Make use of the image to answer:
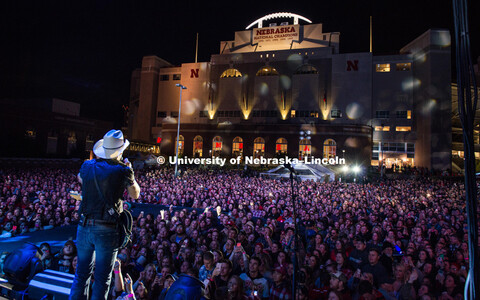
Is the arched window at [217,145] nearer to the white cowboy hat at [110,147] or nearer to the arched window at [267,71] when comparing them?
the arched window at [267,71]

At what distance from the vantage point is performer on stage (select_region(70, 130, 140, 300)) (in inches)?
116

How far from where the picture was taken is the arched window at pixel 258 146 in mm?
43438

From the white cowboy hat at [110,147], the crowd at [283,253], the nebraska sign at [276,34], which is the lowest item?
the crowd at [283,253]

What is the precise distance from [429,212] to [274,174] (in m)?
15.2

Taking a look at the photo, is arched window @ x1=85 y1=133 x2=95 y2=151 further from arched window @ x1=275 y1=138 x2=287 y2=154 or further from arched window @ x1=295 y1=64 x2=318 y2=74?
arched window @ x1=295 y1=64 x2=318 y2=74

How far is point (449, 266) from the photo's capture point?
559 cm

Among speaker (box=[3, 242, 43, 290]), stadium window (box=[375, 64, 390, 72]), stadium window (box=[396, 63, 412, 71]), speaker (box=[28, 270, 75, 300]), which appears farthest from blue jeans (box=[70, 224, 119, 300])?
stadium window (box=[396, 63, 412, 71])

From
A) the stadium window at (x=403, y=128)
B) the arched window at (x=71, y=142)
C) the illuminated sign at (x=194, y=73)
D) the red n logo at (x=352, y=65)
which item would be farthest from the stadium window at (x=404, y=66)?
the arched window at (x=71, y=142)

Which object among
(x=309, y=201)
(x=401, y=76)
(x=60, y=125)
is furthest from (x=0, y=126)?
(x=401, y=76)

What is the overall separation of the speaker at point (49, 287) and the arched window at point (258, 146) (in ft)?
131

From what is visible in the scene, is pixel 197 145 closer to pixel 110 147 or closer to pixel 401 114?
pixel 401 114

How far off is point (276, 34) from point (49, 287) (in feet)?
165

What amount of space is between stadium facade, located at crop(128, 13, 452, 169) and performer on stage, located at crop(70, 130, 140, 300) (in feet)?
128

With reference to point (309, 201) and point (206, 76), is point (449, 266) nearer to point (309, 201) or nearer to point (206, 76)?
point (309, 201)
